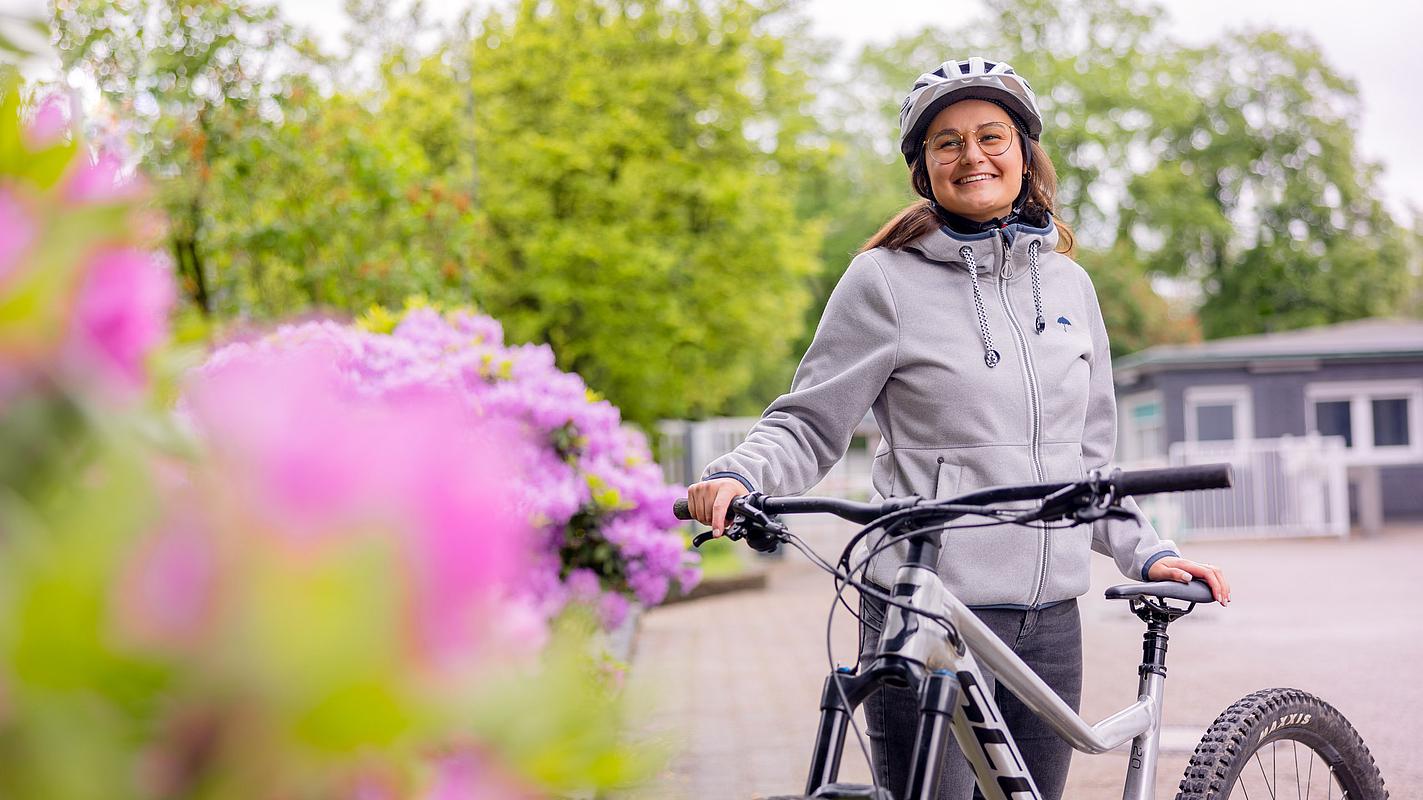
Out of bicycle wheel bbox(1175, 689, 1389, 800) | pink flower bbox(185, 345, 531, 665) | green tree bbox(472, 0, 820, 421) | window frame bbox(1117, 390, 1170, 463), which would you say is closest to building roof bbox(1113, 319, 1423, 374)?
window frame bbox(1117, 390, 1170, 463)

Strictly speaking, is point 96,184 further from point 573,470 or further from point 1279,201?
point 1279,201

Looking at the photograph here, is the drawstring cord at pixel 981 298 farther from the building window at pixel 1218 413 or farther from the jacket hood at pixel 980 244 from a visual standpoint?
the building window at pixel 1218 413

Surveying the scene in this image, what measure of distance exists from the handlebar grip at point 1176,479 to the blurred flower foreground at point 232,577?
1.48m

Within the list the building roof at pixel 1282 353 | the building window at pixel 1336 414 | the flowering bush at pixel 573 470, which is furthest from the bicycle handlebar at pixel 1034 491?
the building window at pixel 1336 414

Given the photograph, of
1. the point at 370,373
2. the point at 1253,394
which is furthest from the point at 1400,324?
the point at 370,373

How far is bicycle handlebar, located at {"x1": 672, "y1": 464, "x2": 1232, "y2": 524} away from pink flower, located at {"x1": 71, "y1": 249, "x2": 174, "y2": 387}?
156 cm

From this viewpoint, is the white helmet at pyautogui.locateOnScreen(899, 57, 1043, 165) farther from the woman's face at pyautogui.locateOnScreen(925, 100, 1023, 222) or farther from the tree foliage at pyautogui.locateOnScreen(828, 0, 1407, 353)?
the tree foliage at pyautogui.locateOnScreen(828, 0, 1407, 353)

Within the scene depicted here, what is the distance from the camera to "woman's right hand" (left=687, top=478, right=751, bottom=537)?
Result: 2400 mm

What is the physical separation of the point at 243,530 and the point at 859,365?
8.42 ft

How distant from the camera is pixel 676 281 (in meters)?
22.2

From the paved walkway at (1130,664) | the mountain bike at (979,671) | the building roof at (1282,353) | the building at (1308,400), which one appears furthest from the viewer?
the building at (1308,400)

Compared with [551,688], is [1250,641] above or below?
below

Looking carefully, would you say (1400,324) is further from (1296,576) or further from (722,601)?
(722,601)

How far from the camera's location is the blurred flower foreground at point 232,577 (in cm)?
44
